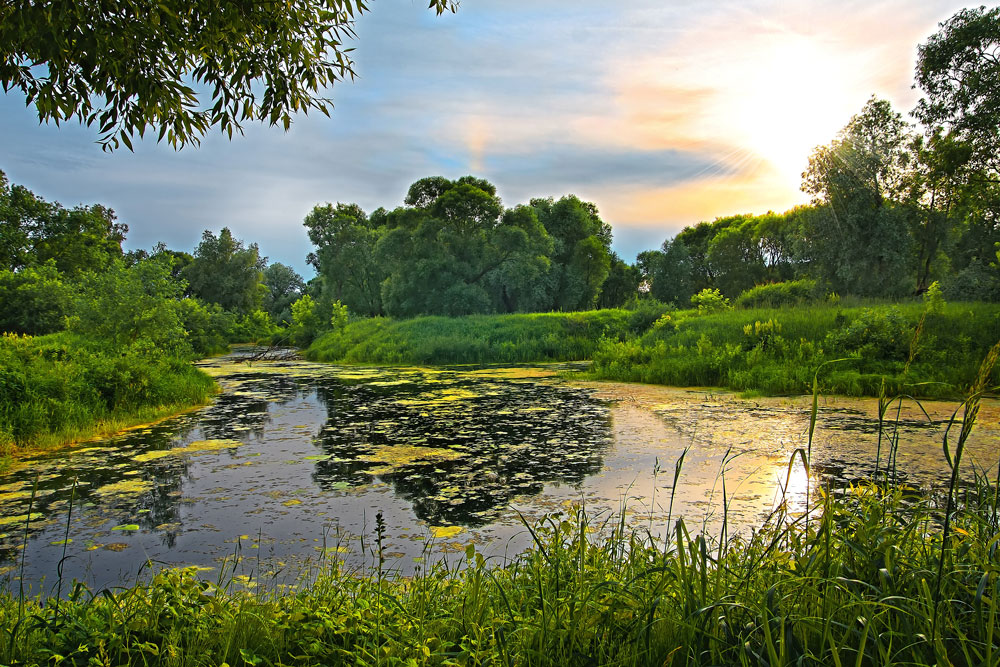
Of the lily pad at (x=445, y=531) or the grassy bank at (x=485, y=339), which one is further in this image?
the grassy bank at (x=485, y=339)

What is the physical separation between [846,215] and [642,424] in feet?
71.8

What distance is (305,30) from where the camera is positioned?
4207 mm

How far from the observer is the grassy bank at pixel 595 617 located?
1.75m

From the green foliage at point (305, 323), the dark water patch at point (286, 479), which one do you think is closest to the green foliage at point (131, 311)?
the dark water patch at point (286, 479)

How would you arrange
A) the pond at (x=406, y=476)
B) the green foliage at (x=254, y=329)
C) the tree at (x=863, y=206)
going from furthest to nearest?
the green foliage at (x=254, y=329), the tree at (x=863, y=206), the pond at (x=406, y=476)

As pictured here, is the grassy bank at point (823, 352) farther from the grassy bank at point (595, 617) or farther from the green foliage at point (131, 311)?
the green foliage at point (131, 311)

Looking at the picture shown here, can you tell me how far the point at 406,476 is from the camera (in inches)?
200

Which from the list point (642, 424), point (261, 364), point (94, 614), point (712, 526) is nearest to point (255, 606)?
point (94, 614)

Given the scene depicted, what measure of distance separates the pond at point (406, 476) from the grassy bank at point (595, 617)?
15.0 inches

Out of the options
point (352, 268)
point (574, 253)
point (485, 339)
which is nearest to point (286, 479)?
point (485, 339)

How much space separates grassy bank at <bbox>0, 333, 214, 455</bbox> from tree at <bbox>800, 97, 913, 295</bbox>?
24582 mm

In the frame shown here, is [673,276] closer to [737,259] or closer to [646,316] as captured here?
[737,259]

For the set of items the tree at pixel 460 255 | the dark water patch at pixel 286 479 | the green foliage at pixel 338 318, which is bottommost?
the dark water patch at pixel 286 479

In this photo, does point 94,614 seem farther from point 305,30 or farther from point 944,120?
point 944,120
